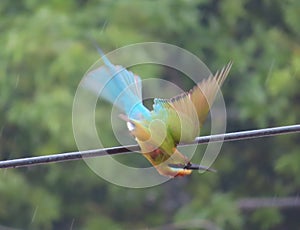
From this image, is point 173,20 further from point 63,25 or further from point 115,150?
point 115,150

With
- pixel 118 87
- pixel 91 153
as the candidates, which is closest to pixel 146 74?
pixel 118 87

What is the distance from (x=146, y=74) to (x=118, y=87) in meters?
3.29

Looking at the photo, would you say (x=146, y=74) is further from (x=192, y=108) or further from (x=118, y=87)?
(x=192, y=108)

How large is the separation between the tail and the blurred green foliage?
3.15m

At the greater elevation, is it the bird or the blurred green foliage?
the bird

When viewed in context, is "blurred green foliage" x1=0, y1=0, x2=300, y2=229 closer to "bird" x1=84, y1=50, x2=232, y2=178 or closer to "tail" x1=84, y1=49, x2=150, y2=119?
"tail" x1=84, y1=49, x2=150, y2=119

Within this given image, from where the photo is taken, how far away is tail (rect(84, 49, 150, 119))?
1783 millimetres

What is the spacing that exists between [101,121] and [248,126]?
1277 mm

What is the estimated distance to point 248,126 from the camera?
19.7ft

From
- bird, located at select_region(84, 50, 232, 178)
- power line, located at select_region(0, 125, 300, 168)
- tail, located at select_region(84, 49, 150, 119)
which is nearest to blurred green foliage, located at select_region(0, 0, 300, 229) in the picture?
tail, located at select_region(84, 49, 150, 119)

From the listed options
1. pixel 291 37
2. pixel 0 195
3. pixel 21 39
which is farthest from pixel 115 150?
pixel 291 37

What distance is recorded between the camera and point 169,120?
5.78 feet

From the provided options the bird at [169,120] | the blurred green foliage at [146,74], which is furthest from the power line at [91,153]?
the blurred green foliage at [146,74]

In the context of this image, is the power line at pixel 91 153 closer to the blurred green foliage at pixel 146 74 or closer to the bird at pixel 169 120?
the bird at pixel 169 120
